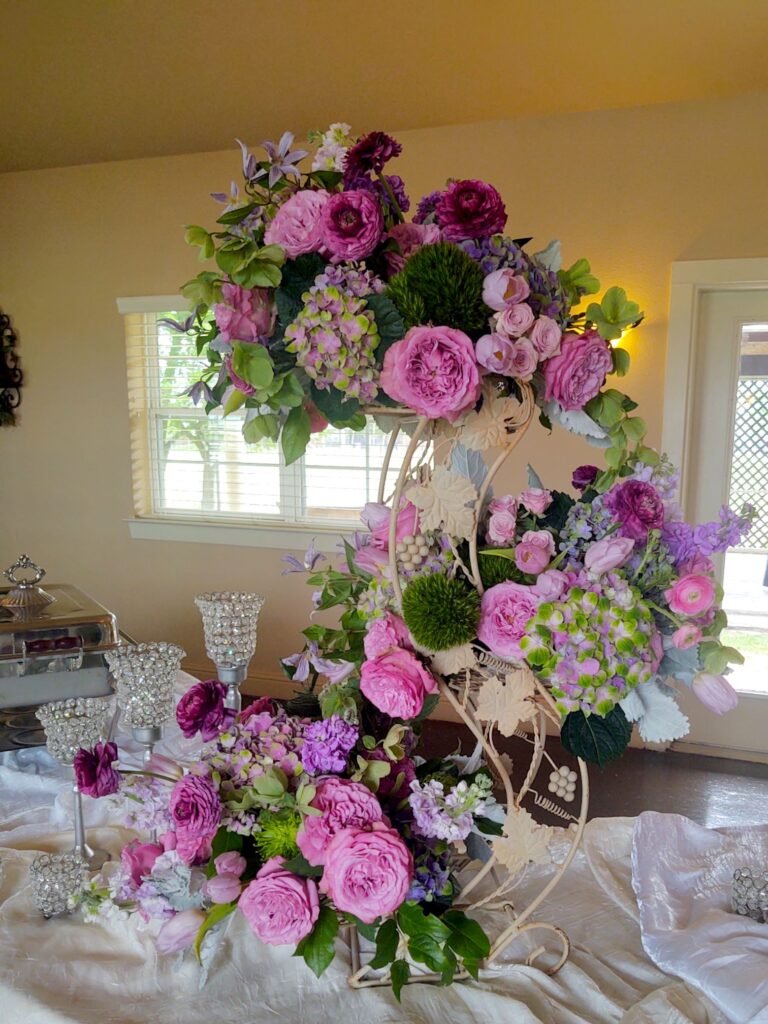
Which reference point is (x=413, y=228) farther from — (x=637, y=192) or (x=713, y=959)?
(x=637, y=192)

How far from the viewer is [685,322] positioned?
3.11m

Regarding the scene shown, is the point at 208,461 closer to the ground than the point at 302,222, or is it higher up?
closer to the ground

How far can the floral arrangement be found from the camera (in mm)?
Result: 785

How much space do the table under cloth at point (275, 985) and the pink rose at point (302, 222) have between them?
0.84 metres

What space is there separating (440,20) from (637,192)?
1.02 meters

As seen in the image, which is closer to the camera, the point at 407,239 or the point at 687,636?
the point at 687,636

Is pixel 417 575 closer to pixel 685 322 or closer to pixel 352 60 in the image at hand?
pixel 685 322

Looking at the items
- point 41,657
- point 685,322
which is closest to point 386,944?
point 41,657

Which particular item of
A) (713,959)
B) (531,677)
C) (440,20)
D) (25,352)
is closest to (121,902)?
(531,677)

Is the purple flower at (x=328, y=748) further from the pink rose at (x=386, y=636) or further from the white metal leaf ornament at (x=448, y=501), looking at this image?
the white metal leaf ornament at (x=448, y=501)

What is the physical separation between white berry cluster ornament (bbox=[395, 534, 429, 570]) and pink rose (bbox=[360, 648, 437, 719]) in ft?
0.33

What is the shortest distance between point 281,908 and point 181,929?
0.41 ft

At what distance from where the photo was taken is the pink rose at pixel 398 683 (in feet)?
2.69

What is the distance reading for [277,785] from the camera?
0.83 meters
